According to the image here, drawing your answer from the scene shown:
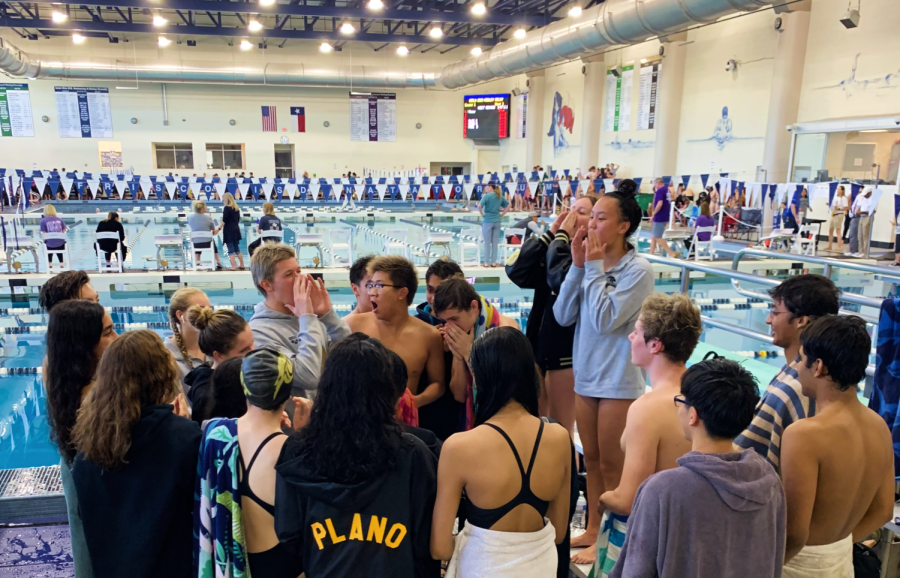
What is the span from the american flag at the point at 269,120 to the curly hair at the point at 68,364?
84.7ft

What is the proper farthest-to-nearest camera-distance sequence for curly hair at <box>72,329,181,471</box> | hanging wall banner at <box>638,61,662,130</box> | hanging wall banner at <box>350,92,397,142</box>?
1. hanging wall banner at <box>350,92,397,142</box>
2. hanging wall banner at <box>638,61,662,130</box>
3. curly hair at <box>72,329,181,471</box>

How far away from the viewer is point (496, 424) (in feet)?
5.04

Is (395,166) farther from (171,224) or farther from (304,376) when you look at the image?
(304,376)

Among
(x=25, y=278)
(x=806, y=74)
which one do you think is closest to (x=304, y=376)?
(x=25, y=278)

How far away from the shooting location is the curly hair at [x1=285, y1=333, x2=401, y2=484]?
142cm

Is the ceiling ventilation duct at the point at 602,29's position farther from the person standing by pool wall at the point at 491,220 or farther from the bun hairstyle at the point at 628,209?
the bun hairstyle at the point at 628,209

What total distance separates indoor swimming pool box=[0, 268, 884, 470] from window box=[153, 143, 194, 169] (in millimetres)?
18658

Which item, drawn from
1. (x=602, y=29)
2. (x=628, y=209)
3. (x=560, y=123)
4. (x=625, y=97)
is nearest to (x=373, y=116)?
(x=560, y=123)

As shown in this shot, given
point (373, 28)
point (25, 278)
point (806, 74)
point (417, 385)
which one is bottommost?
→ point (25, 278)

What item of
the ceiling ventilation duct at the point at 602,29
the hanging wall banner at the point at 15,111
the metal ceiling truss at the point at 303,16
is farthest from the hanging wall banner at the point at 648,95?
the hanging wall banner at the point at 15,111

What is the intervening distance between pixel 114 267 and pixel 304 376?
8.30 m

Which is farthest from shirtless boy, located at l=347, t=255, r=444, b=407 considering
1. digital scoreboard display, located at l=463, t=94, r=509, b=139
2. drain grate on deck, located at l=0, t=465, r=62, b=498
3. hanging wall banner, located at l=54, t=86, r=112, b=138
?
hanging wall banner, located at l=54, t=86, r=112, b=138

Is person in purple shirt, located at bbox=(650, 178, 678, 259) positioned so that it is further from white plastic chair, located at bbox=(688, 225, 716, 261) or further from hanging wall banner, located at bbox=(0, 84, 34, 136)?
hanging wall banner, located at bbox=(0, 84, 34, 136)

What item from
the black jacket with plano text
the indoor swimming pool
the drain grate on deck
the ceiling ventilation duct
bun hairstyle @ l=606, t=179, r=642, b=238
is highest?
the ceiling ventilation duct
